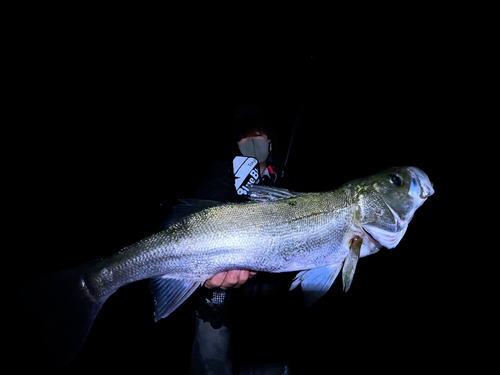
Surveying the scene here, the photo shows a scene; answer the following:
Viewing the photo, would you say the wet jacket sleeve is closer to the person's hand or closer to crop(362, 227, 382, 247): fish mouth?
the person's hand

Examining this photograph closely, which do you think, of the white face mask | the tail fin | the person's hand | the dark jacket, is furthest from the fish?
the white face mask

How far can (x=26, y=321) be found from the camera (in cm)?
519

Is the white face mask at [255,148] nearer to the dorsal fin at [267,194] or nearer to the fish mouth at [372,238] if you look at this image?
the dorsal fin at [267,194]

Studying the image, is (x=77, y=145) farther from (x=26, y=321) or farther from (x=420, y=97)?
(x=420, y=97)

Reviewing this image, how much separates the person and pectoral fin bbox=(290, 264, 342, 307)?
378mm

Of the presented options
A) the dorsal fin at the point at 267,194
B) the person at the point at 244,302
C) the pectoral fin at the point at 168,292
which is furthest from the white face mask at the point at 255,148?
the pectoral fin at the point at 168,292

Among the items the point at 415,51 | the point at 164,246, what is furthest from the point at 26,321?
the point at 415,51

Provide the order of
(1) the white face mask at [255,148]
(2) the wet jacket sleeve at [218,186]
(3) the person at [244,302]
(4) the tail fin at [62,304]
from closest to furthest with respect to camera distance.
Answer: (4) the tail fin at [62,304] → (3) the person at [244,302] → (2) the wet jacket sleeve at [218,186] → (1) the white face mask at [255,148]

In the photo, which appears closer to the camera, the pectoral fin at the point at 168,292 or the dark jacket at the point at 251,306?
the pectoral fin at the point at 168,292

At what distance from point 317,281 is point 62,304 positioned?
162cm

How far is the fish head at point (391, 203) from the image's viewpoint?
154 centimetres

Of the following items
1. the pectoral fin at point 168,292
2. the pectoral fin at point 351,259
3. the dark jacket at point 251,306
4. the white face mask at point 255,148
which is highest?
the white face mask at point 255,148

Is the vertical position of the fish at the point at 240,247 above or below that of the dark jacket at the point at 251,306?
above

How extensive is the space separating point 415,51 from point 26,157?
23575mm
